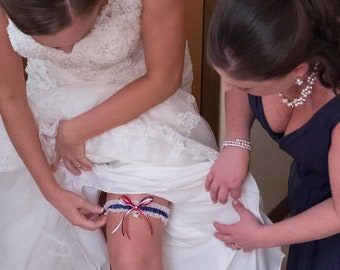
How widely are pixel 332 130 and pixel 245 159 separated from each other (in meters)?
0.24

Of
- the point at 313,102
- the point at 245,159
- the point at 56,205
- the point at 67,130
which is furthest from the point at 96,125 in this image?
the point at 313,102

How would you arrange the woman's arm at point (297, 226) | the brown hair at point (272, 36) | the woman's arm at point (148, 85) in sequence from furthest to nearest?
the woman's arm at point (148, 85)
the woman's arm at point (297, 226)
the brown hair at point (272, 36)

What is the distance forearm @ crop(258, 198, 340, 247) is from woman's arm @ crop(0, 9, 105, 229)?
12.9 inches

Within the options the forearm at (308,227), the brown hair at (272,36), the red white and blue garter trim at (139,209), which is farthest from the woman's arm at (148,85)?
the forearm at (308,227)

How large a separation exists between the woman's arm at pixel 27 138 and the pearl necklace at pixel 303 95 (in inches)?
16.1

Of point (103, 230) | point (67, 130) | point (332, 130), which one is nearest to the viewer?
point (332, 130)

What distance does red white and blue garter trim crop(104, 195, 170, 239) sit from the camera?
114 cm

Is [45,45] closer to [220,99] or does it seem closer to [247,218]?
[247,218]

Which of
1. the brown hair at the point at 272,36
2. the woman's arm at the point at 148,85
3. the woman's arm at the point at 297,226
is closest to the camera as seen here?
the brown hair at the point at 272,36

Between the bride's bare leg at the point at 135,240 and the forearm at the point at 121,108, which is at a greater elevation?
the forearm at the point at 121,108

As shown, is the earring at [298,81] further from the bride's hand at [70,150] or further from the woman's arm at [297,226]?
the bride's hand at [70,150]

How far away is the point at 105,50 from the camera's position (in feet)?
3.83

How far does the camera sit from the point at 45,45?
1.10 meters

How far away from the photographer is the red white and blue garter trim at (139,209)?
1.14 metres
